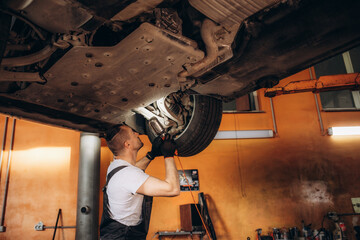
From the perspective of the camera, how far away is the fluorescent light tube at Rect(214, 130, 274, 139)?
Answer: 17.9 ft

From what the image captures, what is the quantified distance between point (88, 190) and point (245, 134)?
10.7ft

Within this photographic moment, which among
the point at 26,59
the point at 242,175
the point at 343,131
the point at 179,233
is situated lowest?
the point at 179,233

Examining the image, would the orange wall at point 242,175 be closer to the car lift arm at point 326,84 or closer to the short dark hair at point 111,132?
the car lift arm at point 326,84

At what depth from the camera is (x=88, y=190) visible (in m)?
3.99

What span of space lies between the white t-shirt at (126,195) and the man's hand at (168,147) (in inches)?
9.3

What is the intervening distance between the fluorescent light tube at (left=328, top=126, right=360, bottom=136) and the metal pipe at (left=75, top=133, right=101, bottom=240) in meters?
4.80

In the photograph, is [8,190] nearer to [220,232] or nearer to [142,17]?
[220,232]

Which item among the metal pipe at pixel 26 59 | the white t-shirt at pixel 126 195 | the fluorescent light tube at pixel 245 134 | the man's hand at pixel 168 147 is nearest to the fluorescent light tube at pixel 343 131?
the fluorescent light tube at pixel 245 134

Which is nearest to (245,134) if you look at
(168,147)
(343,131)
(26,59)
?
(343,131)

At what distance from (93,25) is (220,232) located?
15.4 ft

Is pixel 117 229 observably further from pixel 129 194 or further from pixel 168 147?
pixel 168 147

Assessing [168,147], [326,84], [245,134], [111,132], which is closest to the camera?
[168,147]

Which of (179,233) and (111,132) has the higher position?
(111,132)

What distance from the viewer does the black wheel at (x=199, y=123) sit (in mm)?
1971
